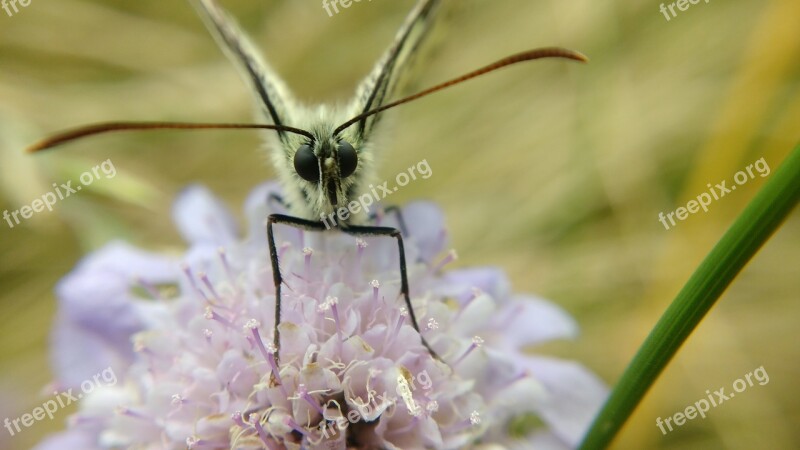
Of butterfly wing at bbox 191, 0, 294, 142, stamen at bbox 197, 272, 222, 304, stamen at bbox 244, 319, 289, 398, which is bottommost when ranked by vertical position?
stamen at bbox 244, 319, 289, 398

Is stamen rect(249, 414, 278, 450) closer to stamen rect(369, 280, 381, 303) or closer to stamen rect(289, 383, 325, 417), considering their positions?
stamen rect(289, 383, 325, 417)

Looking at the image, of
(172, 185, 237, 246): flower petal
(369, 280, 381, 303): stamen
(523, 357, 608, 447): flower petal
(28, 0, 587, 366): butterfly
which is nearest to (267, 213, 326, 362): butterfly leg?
(28, 0, 587, 366): butterfly

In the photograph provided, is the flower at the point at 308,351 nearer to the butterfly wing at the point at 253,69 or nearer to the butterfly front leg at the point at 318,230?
the butterfly front leg at the point at 318,230

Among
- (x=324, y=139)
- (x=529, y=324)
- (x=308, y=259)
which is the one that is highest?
(x=324, y=139)

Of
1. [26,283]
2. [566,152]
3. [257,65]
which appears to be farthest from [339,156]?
[26,283]

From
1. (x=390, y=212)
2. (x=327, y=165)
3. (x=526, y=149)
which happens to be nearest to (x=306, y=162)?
(x=327, y=165)

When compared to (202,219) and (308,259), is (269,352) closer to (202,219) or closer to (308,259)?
(308,259)
